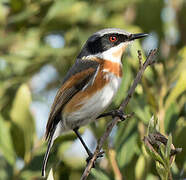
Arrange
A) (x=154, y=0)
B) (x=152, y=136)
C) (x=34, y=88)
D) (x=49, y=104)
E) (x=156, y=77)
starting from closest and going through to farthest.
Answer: (x=152, y=136), (x=156, y=77), (x=49, y=104), (x=154, y=0), (x=34, y=88)

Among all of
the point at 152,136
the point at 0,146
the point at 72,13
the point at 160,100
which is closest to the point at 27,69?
the point at 72,13

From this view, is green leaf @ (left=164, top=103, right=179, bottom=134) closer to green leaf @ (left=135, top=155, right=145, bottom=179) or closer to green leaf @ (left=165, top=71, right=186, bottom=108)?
green leaf @ (left=165, top=71, right=186, bottom=108)

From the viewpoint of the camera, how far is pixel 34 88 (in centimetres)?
547

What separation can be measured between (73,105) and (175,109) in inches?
42.1

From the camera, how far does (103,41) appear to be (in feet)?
15.0

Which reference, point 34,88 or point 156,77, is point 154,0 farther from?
point 34,88

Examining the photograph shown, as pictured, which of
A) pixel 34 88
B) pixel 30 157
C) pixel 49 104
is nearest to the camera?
pixel 30 157

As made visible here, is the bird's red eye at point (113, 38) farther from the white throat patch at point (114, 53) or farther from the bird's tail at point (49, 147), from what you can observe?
the bird's tail at point (49, 147)

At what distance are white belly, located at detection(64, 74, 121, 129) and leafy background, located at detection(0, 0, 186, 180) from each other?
0.09 metres

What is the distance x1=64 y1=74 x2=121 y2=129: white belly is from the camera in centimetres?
398

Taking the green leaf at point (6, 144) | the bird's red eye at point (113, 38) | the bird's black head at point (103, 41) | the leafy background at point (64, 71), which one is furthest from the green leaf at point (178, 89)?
the green leaf at point (6, 144)

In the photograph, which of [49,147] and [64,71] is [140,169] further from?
[64,71]

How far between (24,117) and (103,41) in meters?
1.30

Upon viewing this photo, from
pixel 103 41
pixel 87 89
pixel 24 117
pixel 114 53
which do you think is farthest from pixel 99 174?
pixel 103 41
